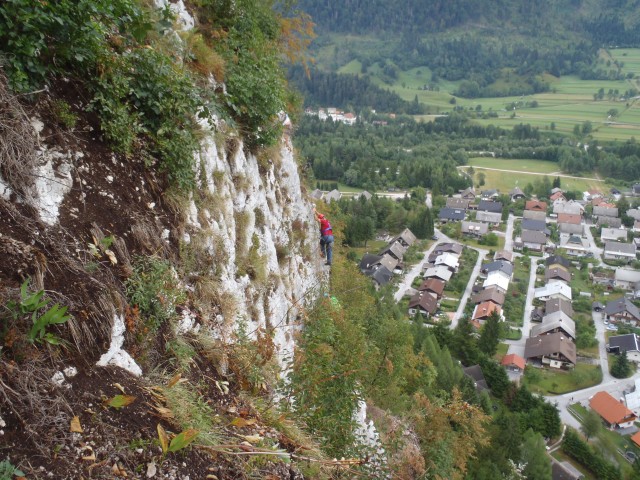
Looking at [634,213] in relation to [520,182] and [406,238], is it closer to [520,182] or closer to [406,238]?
[520,182]

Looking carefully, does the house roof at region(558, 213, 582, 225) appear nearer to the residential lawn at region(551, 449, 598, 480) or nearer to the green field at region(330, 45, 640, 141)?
the residential lawn at region(551, 449, 598, 480)

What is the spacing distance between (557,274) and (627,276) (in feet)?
30.9

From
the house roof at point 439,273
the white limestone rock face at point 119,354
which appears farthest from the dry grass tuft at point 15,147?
the house roof at point 439,273

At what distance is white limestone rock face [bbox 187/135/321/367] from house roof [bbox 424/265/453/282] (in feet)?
157

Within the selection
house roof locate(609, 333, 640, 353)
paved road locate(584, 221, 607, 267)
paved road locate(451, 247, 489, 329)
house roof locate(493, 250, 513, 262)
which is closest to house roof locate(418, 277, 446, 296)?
paved road locate(451, 247, 489, 329)

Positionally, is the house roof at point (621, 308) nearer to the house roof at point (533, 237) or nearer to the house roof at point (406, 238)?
the house roof at point (533, 237)

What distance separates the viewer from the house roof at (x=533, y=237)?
72812 millimetres

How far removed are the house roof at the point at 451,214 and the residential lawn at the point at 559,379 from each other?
44.2 meters

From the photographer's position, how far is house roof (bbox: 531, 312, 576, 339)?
153 ft

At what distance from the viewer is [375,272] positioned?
6119 centimetres

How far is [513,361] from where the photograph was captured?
139 ft

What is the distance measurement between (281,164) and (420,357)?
527 inches

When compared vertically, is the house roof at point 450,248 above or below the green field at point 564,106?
below

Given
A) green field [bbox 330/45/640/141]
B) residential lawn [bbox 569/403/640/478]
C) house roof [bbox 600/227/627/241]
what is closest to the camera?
residential lawn [bbox 569/403/640/478]
